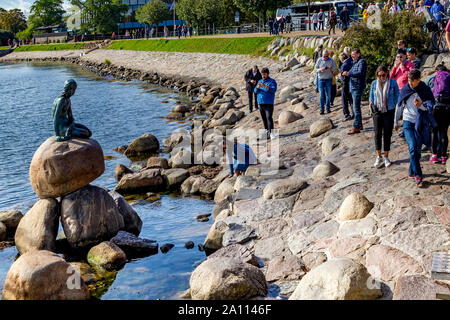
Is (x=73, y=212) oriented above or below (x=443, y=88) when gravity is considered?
below

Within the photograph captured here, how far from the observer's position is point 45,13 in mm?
125062

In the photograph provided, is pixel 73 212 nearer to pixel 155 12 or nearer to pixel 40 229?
pixel 40 229

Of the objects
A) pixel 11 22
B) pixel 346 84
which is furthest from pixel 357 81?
pixel 11 22

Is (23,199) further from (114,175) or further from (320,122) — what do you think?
(320,122)

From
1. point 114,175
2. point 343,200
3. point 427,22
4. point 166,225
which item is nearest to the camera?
point 343,200

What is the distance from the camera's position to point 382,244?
8.38 m

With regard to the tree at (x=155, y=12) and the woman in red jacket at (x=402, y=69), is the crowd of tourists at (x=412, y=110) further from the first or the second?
the tree at (x=155, y=12)

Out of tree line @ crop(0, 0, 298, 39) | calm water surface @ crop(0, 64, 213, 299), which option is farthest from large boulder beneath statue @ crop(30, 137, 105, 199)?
tree line @ crop(0, 0, 298, 39)

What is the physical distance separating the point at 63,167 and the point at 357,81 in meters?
7.51

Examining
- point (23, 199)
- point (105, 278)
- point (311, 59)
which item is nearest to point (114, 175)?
point (23, 199)

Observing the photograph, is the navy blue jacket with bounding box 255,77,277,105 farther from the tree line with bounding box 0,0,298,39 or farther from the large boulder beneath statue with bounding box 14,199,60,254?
the tree line with bounding box 0,0,298,39

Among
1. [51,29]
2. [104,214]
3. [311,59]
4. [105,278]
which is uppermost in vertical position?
[51,29]

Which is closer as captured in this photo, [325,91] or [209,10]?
[325,91]

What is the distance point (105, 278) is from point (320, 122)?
8.23 metres
